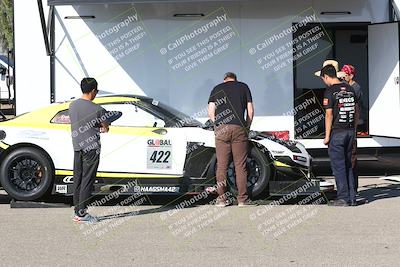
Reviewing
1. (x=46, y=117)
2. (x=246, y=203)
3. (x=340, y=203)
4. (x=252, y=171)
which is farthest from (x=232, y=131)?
(x=46, y=117)

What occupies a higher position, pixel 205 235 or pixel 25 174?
pixel 25 174

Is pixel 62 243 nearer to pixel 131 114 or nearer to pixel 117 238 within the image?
pixel 117 238

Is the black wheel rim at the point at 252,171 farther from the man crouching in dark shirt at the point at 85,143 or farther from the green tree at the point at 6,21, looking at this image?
the green tree at the point at 6,21

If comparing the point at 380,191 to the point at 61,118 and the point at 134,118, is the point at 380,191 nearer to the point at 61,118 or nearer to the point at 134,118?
the point at 134,118

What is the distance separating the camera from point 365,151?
12602mm

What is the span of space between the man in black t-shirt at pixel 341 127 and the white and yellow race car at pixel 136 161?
0.37 metres

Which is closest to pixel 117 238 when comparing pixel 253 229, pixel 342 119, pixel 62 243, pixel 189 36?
pixel 62 243

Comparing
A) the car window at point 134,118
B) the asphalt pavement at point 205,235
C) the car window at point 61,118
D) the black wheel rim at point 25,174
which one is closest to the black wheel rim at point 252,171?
the asphalt pavement at point 205,235

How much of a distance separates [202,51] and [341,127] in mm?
3849

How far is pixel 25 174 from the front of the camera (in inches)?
368

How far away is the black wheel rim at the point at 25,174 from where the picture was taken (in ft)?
30.5

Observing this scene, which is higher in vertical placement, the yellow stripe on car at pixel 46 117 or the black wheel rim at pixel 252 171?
the yellow stripe on car at pixel 46 117

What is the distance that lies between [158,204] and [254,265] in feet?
11.9

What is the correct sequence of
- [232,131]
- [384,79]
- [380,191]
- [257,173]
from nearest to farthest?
[232,131] → [257,173] → [380,191] → [384,79]
